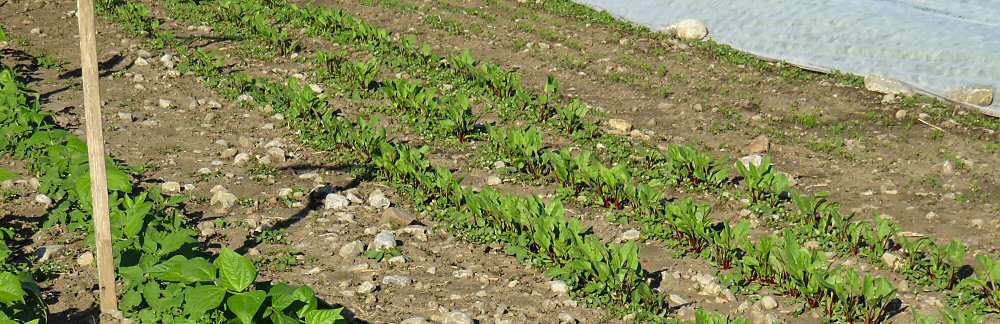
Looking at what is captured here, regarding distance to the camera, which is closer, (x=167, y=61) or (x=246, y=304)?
(x=246, y=304)

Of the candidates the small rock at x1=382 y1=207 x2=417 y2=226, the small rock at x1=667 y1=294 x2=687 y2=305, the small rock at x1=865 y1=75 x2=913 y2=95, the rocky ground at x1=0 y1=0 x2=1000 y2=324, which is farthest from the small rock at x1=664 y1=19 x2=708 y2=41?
the small rock at x1=667 y1=294 x2=687 y2=305

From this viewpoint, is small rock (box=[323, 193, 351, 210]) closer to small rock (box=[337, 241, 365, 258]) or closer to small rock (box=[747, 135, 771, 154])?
small rock (box=[337, 241, 365, 258])

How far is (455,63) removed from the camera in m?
11.6

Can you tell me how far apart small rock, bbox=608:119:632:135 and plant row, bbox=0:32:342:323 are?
409 cm

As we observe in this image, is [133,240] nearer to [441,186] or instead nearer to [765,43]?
[441,186]

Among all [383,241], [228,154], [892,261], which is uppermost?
[892,261]

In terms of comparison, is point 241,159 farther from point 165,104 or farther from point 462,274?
point 462,274

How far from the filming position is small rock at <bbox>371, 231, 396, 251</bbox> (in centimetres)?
695

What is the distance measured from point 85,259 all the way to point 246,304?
2251 mm

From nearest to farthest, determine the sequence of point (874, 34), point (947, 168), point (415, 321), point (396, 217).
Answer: point (415, 321) < point (396, 217) < point (947, 168) < point (874, 34)

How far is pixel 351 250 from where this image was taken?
22.5ft

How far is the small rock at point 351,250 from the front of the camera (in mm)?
6852

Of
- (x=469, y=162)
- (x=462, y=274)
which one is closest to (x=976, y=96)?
(x=469, y=162)

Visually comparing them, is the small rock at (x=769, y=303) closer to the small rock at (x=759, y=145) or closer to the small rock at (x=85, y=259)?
the small rock at (x=759, y=145)
